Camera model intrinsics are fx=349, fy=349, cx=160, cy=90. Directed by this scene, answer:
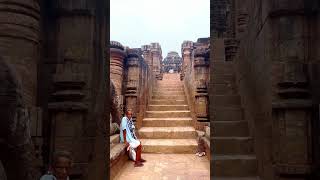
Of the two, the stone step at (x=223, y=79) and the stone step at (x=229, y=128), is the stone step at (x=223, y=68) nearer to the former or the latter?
the stone step at (x=223, y=79)

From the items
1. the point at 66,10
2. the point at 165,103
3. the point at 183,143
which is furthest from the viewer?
the point at 165,103

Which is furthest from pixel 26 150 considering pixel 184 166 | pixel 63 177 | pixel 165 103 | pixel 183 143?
pixel 165 103

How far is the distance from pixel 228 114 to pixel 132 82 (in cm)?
596

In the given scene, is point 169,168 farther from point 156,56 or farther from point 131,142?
point 156,56

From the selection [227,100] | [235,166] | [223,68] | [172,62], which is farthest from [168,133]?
[172,62]

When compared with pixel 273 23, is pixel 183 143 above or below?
below

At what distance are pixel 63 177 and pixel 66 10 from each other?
75.5 inches

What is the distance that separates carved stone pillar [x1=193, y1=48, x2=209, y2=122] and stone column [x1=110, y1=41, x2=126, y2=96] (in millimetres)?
2530

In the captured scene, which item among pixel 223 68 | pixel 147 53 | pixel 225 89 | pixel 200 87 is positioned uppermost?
pixel 147 53

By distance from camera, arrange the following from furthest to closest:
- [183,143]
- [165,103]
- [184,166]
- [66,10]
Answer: [165,103], [183,143], [184,166], [66,10]

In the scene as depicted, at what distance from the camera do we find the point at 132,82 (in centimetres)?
1168

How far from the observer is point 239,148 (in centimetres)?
539

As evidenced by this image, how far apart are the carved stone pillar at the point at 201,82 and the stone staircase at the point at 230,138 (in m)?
3.85

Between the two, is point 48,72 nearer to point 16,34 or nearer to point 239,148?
point 16,34
